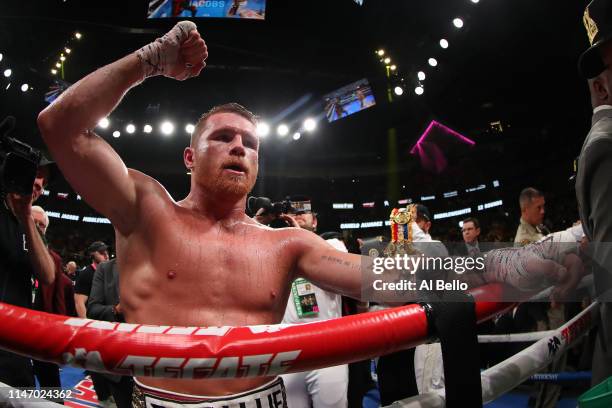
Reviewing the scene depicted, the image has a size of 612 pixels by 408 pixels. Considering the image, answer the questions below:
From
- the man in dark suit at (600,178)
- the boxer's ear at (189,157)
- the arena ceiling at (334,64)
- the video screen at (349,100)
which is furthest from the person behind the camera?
the video screen at (349,100)

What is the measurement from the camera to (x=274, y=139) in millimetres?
15195

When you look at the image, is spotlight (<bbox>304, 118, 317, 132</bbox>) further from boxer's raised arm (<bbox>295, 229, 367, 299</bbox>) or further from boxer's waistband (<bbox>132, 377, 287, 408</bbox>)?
boxer's waistband (<bbox>132, 377, 287, 408</bbox>)

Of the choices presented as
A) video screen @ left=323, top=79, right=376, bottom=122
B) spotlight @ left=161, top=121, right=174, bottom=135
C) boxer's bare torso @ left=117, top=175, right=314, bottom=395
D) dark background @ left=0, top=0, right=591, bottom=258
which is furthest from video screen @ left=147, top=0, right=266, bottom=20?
boxer's bare torso @ left=117, top=175, right=314, bottom=395

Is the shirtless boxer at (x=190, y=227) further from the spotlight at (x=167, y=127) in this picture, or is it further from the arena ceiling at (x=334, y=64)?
the spotlight at (x=167, y=127)

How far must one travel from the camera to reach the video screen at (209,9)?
8.95m

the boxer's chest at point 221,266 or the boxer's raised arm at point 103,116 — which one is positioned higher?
the boxer's raised arm at point 103,116

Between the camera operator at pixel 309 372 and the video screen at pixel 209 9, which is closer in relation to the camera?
the camera operator at pixel 309 372

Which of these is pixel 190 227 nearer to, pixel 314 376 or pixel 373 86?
pixel 314 376

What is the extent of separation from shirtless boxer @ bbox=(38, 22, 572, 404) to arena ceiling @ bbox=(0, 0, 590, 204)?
8.52 meters

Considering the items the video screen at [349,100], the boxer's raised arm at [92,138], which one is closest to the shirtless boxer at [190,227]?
the boxer's raised arm at [92,138]

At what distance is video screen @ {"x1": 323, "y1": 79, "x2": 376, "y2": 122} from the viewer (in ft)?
41.9

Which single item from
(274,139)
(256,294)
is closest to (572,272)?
(256,294)

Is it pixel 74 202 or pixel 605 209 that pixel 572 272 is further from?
pixel 74 202

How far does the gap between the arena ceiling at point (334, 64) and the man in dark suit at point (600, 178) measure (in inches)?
319
